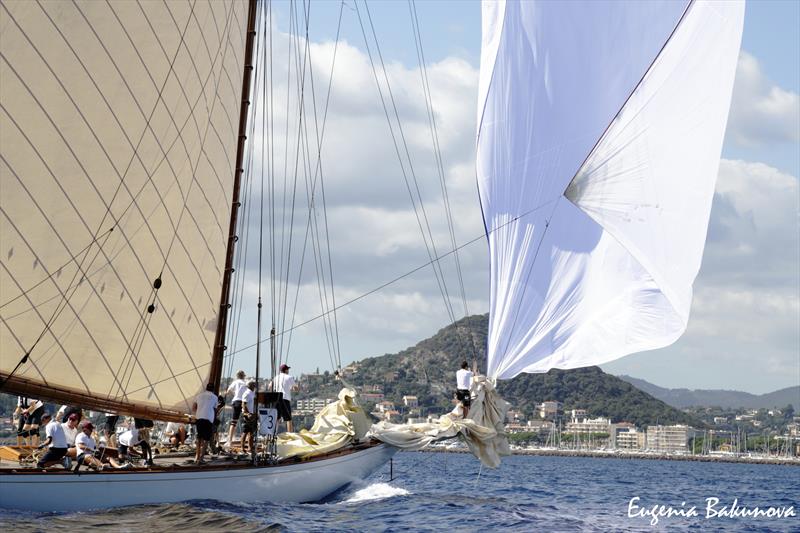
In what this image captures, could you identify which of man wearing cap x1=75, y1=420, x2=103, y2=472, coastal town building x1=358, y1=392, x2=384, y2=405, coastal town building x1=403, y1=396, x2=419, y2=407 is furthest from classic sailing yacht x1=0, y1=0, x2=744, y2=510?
coastal town building x1=403, y1=396, x2=419, y2=407

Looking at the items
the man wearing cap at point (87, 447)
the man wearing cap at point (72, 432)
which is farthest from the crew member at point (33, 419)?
the man wearing cap at point (87, 447)

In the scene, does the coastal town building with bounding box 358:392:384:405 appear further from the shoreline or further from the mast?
the mast

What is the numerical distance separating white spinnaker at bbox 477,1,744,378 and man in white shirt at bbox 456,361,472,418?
2.78 meters

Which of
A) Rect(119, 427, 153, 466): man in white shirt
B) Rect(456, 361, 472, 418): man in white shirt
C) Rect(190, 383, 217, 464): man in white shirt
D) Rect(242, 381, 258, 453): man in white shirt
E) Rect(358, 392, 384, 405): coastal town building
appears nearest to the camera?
Rect(119, 427, 153, 466): man in white shirt

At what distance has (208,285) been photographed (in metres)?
23.1

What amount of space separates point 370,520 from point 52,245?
311 inches

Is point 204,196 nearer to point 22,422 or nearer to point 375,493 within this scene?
point 22,422

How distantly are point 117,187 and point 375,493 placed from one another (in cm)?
1102

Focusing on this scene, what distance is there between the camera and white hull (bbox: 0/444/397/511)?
18.2 meters

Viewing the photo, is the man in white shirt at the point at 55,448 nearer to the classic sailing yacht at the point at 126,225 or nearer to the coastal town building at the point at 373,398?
the classic sailing yacht at the point at 126,225

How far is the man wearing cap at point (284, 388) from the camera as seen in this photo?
923 inches

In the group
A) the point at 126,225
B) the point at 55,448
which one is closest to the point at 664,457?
the point at 126,225

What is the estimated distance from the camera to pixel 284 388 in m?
23.6

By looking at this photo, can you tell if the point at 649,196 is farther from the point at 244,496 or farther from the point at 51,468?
the point at 51,468
